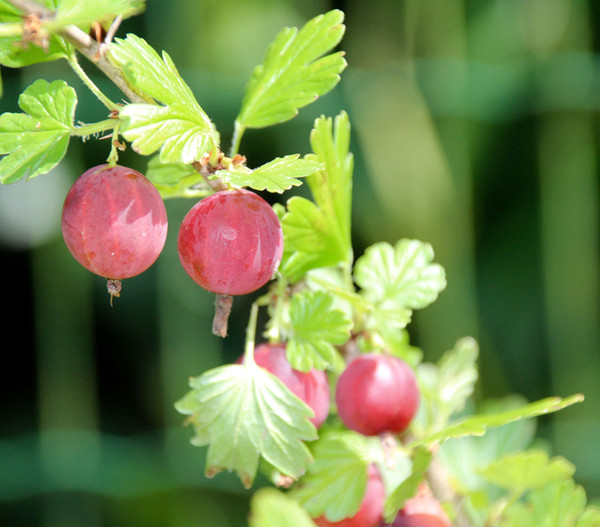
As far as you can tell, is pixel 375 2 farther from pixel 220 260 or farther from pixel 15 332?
pixel 220 260

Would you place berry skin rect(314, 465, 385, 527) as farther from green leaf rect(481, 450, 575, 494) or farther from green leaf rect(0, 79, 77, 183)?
green leaf rect(0, 79, 77, 183)

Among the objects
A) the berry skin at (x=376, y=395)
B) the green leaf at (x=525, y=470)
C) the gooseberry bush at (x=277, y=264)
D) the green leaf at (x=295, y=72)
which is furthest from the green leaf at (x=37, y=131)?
the green leaf at (x=525, y=470)

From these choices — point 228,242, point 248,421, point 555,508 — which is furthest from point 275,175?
point 555,508

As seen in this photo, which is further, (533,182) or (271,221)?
(533,182)

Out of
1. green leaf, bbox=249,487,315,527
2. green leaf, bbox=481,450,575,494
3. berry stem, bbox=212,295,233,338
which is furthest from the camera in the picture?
green leaf, bbox=481,450,575,494

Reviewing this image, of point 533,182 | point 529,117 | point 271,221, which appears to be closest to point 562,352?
point 533,182

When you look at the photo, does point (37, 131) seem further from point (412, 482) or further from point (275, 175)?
point (412, 482)

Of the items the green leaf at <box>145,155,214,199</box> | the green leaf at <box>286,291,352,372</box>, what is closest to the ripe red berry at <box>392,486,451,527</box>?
the green leaf at <box>286,291,352,372</box>

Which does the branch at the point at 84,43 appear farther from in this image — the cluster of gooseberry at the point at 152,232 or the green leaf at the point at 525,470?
the green leaf at the point at 525,470
